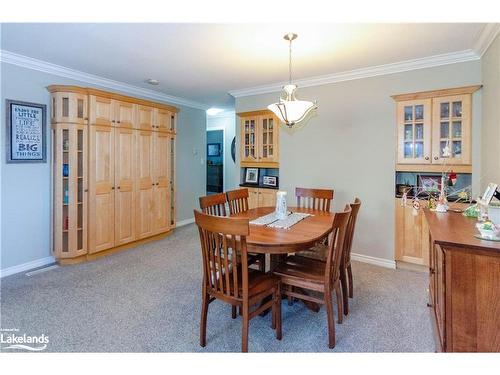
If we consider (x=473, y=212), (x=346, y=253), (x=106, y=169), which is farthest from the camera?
(x=106, y=169)

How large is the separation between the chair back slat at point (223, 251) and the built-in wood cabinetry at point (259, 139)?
260 cm

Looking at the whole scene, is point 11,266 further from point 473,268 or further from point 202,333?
point 473,268

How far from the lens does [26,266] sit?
3303mm

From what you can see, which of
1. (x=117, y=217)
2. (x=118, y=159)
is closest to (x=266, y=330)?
(x=117, y=217)

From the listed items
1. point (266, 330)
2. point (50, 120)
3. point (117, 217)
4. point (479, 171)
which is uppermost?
point (50, 120)

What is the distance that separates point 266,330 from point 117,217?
2655mm

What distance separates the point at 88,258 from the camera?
359 centimetres

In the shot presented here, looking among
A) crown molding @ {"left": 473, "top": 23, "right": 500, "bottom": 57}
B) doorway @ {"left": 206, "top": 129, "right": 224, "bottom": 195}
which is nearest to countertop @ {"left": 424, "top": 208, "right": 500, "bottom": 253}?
crown molding @ {"left": 473, "top": 23, "right": 500, "bottom": 57}

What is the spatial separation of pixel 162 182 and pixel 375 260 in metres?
3.24

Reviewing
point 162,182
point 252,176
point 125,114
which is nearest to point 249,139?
point 252,176

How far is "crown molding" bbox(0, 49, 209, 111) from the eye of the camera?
10.1 ft

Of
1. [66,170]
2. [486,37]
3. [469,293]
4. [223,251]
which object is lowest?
[469,293]

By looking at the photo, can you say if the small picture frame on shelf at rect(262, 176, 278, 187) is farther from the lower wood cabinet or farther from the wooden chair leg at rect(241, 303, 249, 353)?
the wooden chair leg at rect(241, 303, 249, 353)

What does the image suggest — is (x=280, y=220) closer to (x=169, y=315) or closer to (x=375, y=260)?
(x=169, y=315)
